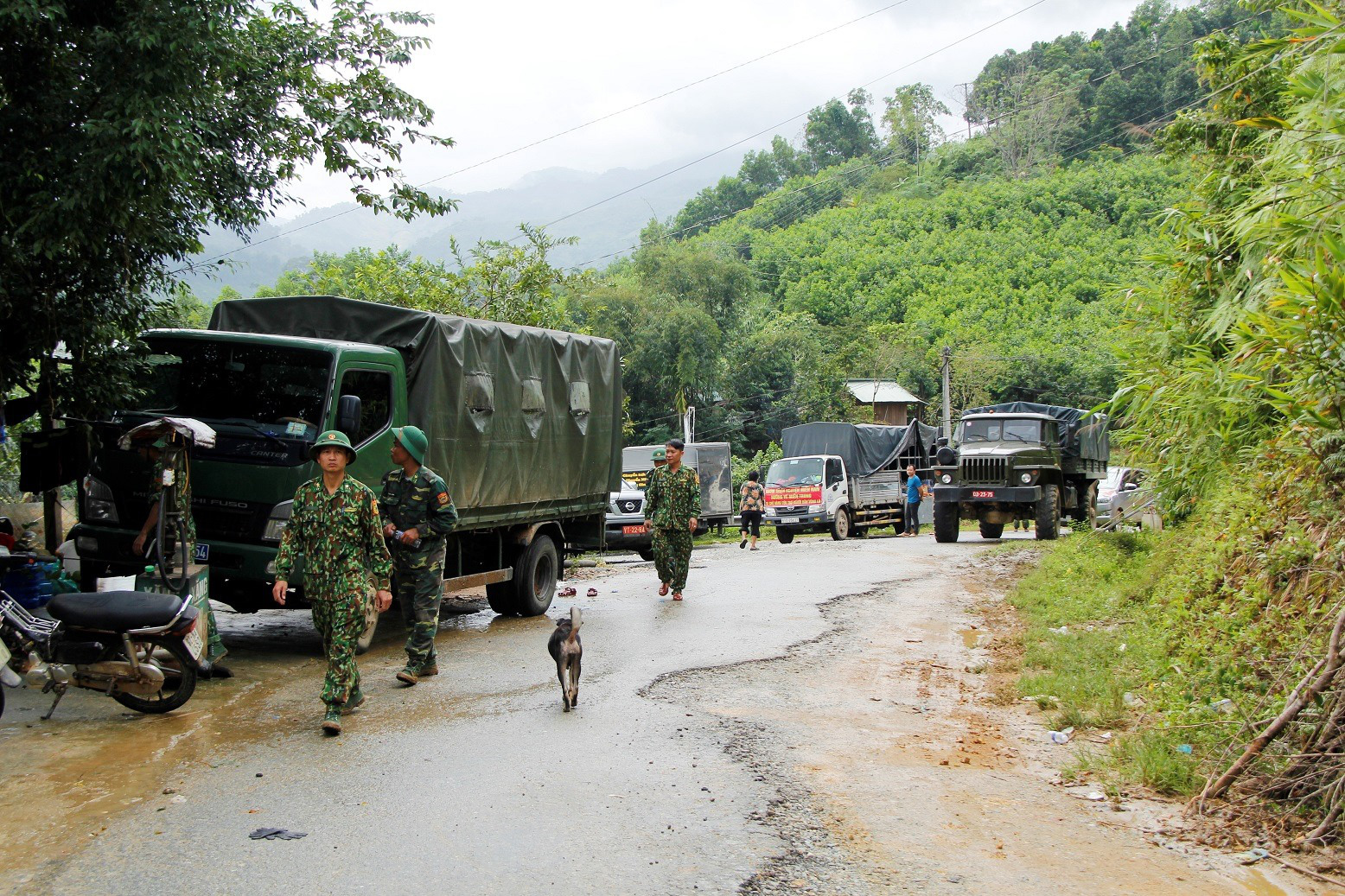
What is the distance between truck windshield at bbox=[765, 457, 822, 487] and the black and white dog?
65.7 feet

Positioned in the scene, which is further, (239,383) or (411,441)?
(239,383)

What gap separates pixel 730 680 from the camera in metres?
7.75

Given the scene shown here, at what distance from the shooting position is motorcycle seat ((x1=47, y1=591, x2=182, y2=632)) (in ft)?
20.1

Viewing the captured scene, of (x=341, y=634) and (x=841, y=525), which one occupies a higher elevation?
(x=341, y=634)

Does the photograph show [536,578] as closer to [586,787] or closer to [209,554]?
[209,554]

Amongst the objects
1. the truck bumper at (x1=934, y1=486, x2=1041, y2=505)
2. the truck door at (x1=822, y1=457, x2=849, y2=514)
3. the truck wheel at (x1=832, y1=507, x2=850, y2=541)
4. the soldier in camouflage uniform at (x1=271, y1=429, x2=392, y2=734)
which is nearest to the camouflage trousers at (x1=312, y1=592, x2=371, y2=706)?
the soldier in camouflage uniform at (x1=271, y1=429, x2=392, y2=734)

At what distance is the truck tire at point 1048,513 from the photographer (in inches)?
867

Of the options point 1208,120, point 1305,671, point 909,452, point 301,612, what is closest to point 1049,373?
point 909,452

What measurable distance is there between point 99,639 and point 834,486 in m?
21.9

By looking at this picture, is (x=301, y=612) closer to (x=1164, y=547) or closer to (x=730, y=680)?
(x=730, y=680)

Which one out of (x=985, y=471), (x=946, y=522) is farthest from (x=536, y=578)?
(x=985, y=471)

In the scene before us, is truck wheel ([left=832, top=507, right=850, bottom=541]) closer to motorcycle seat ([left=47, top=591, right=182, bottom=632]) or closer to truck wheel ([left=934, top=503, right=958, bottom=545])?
truck wheel ([left=934, top=503, right=958, bottom=545])

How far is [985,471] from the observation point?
22.3 meters

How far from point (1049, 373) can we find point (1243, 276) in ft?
141
